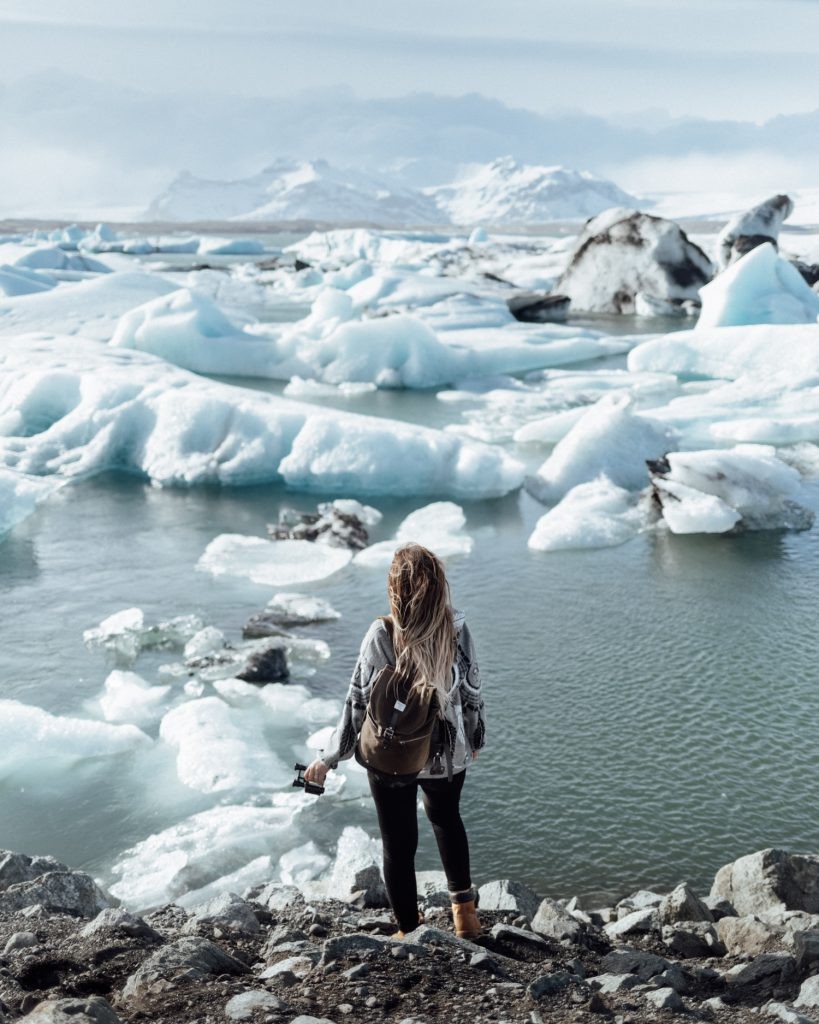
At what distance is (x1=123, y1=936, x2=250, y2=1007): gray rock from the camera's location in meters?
2.73

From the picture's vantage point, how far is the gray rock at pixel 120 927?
123 inches

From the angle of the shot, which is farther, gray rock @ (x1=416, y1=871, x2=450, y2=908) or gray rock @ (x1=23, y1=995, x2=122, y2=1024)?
gray rock @ (x1=416, y1=871, x2=450, y2=908)

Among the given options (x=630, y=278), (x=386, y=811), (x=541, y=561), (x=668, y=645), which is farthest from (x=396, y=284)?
(x=386, y=811)

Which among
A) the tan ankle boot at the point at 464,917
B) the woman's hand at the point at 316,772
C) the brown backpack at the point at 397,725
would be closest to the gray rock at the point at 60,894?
the woman's hand at the point at 316,772

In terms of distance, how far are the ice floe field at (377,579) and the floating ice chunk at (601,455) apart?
1.4 inches

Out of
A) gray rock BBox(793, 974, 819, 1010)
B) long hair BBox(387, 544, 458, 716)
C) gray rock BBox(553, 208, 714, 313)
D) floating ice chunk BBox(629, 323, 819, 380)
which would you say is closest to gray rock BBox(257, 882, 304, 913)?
long hair BBox(387, 544, 458, 716)

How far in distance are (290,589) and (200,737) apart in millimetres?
2434

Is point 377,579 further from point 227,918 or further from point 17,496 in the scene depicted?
point 227,918

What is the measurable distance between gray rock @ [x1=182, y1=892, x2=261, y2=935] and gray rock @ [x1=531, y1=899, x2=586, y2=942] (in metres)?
0.91

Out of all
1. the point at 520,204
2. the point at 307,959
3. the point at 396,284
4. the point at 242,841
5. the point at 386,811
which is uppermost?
the point at 520,204

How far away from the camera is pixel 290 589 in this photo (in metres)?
8.02

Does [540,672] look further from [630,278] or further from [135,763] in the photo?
[630,278]

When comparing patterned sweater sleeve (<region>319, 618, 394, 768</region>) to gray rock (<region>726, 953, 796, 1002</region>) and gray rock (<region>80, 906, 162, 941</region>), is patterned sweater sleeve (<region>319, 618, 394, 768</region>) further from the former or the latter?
gray rock (<region>726, 953, 796, 1002</region>)

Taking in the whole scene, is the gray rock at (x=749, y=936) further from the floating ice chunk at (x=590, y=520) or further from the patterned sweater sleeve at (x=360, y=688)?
the floating ice chunk at (x=590, y=520)
